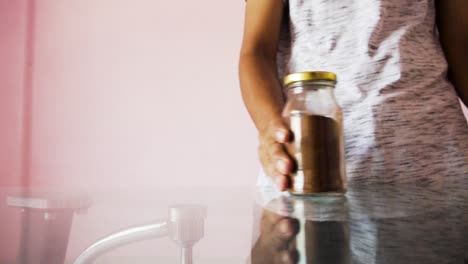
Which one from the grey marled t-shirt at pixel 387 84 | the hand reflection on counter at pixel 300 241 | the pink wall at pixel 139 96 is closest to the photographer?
the hand reflection on counter at pixel 300 241

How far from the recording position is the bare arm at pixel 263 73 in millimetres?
453

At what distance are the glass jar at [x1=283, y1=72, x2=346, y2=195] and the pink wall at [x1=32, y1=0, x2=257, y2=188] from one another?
0.78 meters

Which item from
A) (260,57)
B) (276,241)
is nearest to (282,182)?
(276,241)

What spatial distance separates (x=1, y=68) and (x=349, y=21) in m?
1.27

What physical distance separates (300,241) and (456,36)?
0.50 m

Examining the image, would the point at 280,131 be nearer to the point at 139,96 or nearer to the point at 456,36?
the point at 456,36

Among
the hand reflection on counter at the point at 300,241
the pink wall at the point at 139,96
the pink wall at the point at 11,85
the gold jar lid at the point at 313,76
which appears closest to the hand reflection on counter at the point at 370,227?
the hand reflection on counter at the point at 300,241

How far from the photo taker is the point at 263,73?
1.94ft

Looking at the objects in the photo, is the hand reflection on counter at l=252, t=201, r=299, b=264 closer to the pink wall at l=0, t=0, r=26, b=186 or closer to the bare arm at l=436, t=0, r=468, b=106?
the bare arm at l=436, t=0, r=468, b=106

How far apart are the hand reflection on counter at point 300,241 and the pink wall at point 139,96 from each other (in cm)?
85

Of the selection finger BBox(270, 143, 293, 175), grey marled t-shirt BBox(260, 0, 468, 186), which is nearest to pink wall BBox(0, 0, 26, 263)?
grey marled t-shirt BBox(260, 0, 468, 186)

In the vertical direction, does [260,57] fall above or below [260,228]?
above

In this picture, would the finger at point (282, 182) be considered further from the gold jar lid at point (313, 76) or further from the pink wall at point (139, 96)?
the pink wall at point (139, 96)

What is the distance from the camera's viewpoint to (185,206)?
1.45ft
